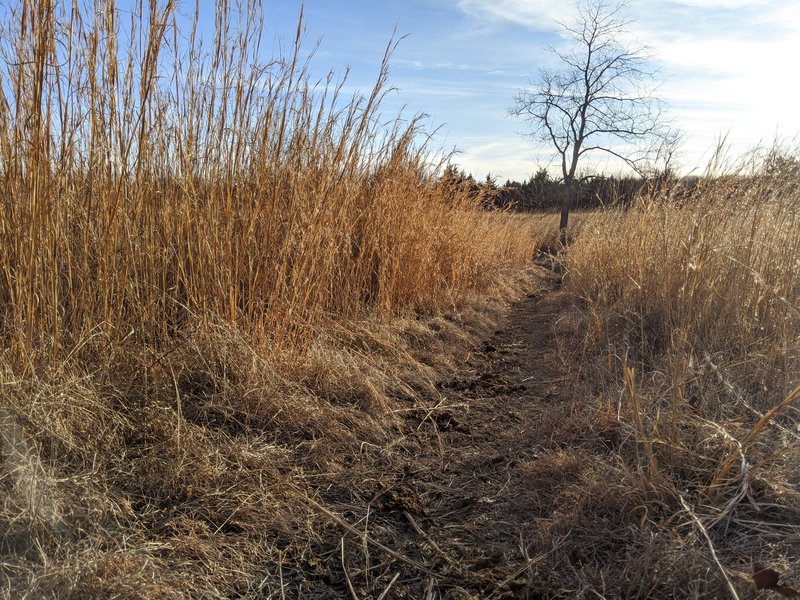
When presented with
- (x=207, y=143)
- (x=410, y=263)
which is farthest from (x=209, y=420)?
(x=410, y=263)

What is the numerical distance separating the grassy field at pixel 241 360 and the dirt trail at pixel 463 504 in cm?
14

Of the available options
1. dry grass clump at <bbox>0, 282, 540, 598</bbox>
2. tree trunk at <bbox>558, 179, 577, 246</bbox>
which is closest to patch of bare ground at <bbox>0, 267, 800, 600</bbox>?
dry grass clump at <bbox>0, 282, 540, 598</bbox>

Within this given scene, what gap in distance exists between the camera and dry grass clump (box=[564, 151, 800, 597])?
1742mm

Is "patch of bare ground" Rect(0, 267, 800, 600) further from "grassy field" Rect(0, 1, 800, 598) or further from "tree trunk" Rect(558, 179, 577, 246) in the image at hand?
"tree trunk" Rect(558, 179, 577, 246)

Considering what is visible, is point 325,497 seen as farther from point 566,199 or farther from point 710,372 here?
point 566,199

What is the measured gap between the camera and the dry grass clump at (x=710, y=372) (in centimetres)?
174

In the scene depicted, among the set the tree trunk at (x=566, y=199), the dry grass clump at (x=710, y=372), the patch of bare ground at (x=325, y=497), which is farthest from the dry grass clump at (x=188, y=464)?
the tree trunk at (x=566, y=199)

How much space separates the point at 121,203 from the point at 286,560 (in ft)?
5.58

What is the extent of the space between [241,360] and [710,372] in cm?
203

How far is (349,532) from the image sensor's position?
1.98 m

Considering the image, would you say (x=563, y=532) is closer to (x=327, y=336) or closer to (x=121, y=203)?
(x=327, y=336)

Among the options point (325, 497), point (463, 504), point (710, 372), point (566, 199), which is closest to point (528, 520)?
point (463, 504)

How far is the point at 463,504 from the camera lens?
221cm

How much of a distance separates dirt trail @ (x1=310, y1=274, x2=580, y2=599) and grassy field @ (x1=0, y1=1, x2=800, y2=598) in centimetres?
14
